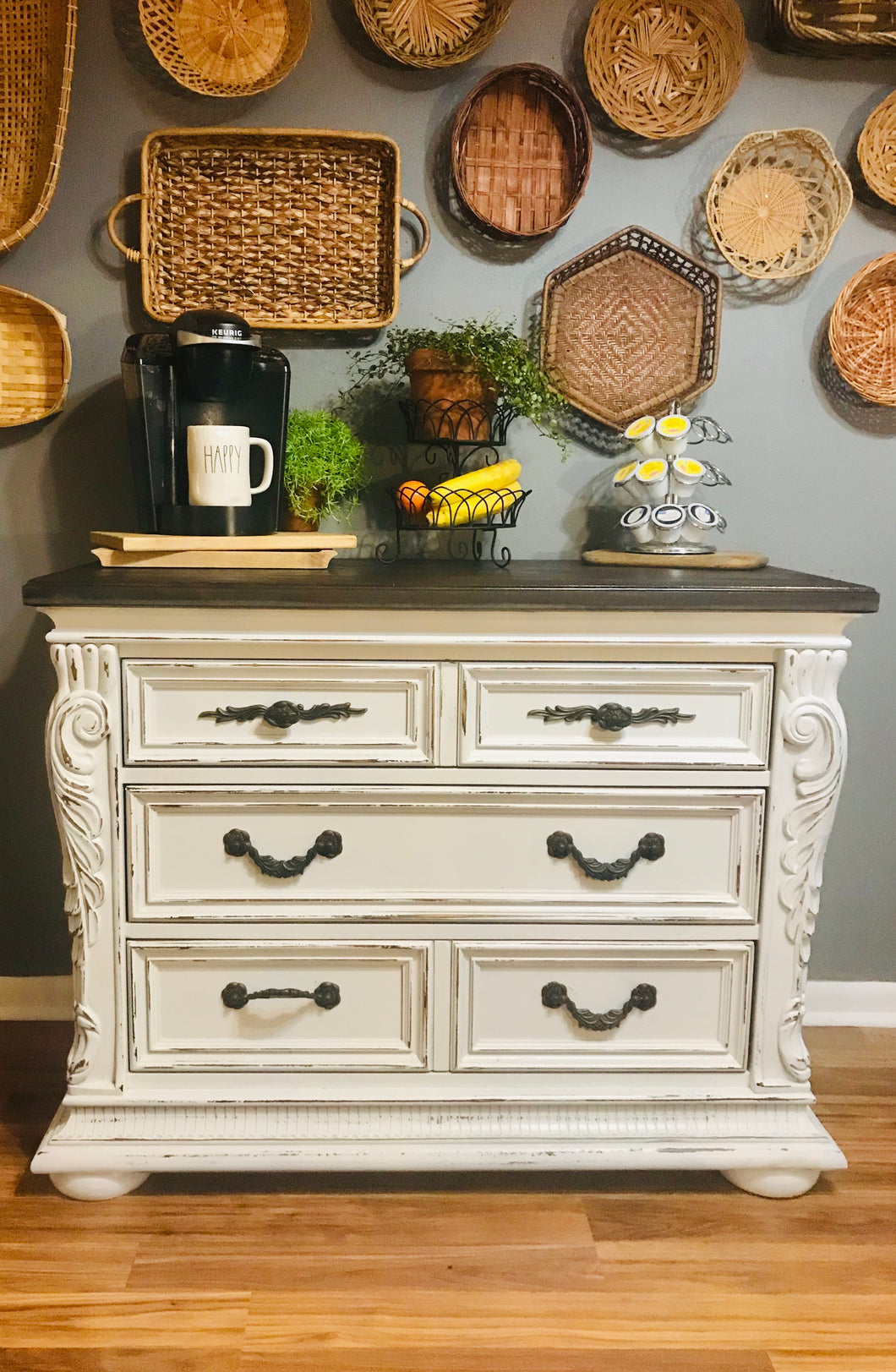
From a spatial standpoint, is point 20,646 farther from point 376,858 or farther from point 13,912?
point 376,858

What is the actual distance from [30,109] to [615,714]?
1.51 metres

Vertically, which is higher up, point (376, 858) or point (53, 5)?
point (53, 5)

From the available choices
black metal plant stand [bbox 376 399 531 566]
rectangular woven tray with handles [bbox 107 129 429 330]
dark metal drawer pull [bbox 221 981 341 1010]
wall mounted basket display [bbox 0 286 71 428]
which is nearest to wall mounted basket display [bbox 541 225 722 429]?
black metal plant stand [bbox 376 399 531 566]

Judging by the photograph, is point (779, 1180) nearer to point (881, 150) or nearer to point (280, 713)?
point (280, 713)

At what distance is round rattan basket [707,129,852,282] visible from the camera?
1.89m

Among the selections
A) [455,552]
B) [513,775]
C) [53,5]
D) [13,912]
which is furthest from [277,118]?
[13,912]

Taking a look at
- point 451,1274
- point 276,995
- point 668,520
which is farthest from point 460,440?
point 451,1274

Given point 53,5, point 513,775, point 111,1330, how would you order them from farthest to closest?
1. point 53,5
2. point 513,775
3. point 111,1330

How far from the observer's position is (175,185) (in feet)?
6.12

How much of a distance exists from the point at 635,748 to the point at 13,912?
4.41 ft

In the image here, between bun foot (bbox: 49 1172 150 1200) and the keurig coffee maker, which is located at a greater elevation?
the keurig coffee maker

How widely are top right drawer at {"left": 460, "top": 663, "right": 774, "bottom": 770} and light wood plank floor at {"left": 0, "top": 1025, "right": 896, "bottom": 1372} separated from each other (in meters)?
0.69

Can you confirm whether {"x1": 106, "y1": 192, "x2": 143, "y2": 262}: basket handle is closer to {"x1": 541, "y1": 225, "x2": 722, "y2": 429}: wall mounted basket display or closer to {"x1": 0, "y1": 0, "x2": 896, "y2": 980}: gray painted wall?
{"x1": 0, "y1": 0, "x2": 896, "y2": 980}: gray painted wall

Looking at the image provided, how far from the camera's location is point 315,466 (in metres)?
1.78
